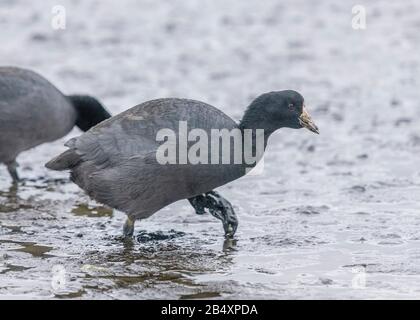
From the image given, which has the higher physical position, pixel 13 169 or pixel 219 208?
pixel 13 169

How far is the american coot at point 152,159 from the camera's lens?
7656 millimetres

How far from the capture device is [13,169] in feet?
32.0

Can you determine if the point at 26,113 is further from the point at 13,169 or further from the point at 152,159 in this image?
the point at 152,159

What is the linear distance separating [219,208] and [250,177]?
1.60m

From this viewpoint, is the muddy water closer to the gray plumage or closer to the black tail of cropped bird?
the gray plumage

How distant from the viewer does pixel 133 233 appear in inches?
320

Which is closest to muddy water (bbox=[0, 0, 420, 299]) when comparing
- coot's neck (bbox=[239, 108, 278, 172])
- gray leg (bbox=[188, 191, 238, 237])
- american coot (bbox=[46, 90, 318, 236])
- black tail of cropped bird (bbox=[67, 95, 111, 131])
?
gray leg (bbox=[188, 191, 238, 237])

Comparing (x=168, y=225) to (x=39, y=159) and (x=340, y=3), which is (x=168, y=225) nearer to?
(x=39, y=159)

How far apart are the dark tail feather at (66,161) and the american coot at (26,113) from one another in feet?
5.38

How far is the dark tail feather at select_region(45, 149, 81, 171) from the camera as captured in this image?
7947 mm

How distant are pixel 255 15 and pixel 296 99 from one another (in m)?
7.64

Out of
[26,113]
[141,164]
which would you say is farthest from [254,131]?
[26,113]

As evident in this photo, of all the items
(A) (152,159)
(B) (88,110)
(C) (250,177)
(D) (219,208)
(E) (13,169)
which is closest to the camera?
(A) (152,159)

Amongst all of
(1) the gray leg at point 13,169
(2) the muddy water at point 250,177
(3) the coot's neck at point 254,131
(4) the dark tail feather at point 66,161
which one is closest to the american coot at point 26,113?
(1) the gray leg at point 13,169
